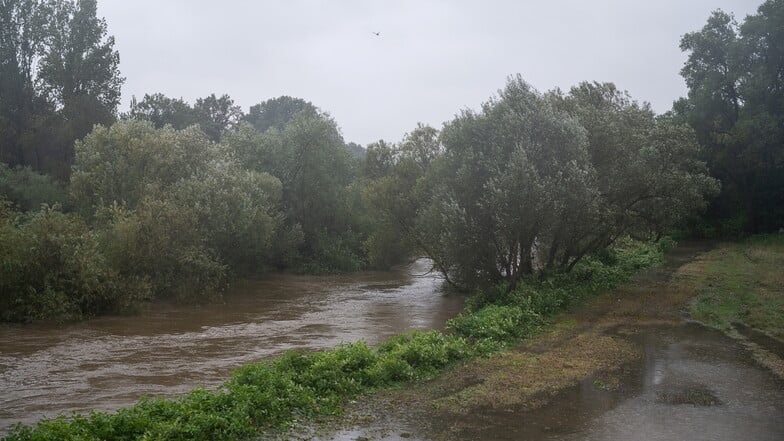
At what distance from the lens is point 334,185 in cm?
4916

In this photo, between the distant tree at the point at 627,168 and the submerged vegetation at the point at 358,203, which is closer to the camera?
the submerged vegetation at the point at 358,203

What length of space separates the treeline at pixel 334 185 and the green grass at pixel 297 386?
174 inches

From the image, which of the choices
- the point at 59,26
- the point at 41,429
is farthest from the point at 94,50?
the point at 41,429

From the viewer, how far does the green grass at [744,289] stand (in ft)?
68.1

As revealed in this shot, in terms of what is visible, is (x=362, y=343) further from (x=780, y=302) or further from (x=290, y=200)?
(x=290, y=200)

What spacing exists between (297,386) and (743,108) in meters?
49.3

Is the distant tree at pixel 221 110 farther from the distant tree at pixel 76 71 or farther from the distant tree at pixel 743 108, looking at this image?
the distant tree at pixel 743 108

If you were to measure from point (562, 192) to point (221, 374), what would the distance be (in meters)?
13.7

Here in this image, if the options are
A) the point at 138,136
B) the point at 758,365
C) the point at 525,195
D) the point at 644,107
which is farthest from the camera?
the point at 138,136

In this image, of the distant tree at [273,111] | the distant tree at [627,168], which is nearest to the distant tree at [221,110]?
the distant tree at [273,111]

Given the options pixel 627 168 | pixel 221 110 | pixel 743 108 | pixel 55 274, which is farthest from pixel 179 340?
pixel 221 110

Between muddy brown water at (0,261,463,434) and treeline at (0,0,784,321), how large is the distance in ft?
7.02

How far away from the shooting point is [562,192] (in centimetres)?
2348

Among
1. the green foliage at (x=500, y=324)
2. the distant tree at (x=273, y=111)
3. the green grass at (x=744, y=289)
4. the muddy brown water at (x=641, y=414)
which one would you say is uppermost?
the distant tree at (x=273, y=111)
